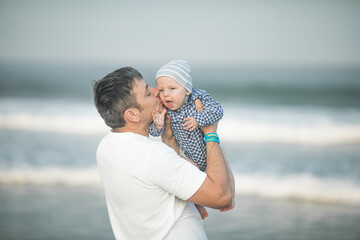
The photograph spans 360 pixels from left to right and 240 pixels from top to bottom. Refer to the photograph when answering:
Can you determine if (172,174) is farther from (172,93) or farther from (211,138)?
(172,93)

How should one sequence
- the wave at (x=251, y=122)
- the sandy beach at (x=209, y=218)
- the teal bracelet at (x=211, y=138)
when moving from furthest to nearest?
the wave at (x=251, y=122)
the sandy beach at (x=209, y=218)
the teal bracelet at (x=211, y=138)

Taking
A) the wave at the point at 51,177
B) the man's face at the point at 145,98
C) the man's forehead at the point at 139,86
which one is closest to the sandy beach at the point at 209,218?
the wave at the point at 51,177

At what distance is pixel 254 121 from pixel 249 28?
1525 cm

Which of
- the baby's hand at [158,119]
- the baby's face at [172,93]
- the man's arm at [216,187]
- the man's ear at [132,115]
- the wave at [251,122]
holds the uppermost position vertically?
the wave at [251,122]

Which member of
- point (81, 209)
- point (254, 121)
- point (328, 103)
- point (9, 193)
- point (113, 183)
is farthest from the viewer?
point (328, 103)

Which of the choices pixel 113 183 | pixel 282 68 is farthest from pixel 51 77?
pixel 113 183

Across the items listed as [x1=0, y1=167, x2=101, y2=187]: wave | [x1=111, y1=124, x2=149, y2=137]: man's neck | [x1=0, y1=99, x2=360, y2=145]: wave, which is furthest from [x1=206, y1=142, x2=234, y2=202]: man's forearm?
[x1=0, y1=99, x2=360, y2=145]: wave

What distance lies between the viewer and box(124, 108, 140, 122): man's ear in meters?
1.95

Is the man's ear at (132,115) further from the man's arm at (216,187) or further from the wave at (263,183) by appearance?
the wave at (263,183)

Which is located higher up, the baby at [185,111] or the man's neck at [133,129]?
the baby at [185,111]

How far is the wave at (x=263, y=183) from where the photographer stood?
599 centimetres

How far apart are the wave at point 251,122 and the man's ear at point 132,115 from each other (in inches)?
312

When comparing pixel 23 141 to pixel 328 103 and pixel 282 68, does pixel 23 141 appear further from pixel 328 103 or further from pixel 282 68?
pixel 282 68

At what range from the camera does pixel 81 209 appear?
5320 mm
